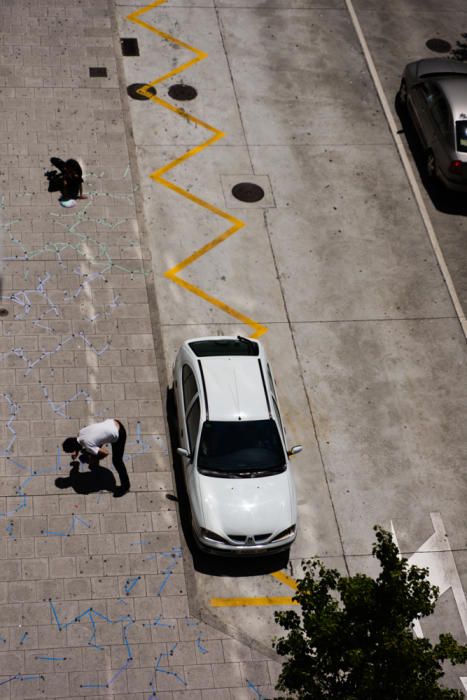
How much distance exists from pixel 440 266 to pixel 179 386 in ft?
21.7

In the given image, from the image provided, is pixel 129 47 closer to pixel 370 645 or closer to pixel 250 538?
pixel 250 538

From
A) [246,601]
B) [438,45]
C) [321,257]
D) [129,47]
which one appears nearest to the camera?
[246,601]

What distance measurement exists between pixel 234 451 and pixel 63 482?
278 cm

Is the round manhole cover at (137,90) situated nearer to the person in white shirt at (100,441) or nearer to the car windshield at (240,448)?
the person in white shirt at (100,441)

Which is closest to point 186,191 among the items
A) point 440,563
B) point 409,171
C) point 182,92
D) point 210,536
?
point 182,92

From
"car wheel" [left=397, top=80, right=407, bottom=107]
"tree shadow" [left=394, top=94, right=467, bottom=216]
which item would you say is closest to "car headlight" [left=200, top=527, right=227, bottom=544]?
"tree shadow" [left=394, top=94, right=467, bottom=216]

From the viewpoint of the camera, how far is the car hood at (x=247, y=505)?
1445 cm

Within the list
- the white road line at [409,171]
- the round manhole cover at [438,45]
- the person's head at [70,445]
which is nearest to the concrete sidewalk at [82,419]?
the person's head at [70,445]

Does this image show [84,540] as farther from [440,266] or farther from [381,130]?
[381,130]

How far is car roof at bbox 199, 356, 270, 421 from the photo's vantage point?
1533 cm

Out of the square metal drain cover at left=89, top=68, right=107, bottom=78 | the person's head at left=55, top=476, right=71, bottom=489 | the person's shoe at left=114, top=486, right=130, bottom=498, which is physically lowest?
the person's head at left=55, top=476, right=71, bottom=489

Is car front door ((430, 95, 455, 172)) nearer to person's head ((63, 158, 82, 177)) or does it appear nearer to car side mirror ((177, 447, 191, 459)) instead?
person's head ((63, 158, 82, 177))

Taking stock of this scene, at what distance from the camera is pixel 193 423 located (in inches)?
608

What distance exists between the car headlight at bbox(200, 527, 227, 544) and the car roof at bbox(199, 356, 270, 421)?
1778 mm
